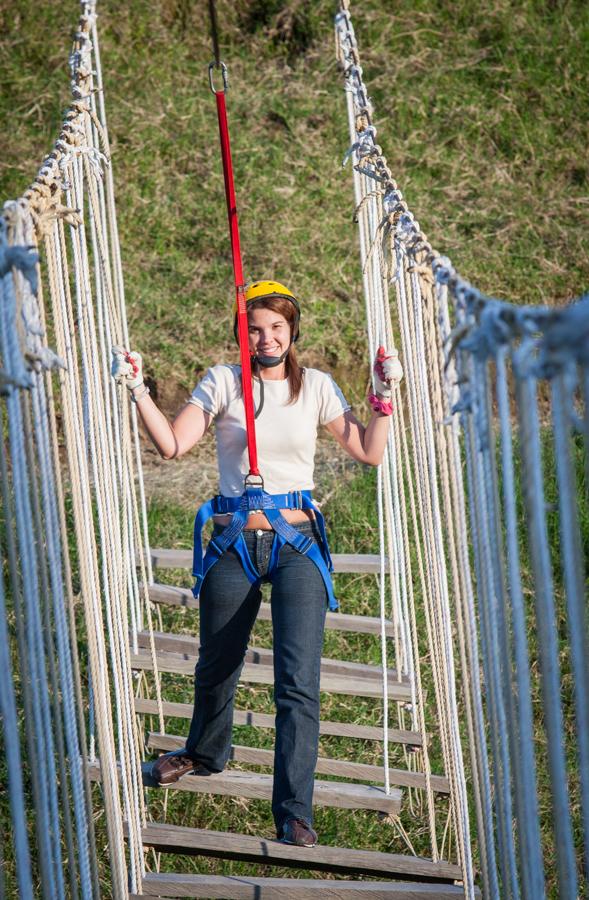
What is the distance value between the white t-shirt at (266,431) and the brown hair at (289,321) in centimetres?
2

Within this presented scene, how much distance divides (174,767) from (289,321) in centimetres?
110

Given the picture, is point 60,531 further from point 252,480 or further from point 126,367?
point 252,480

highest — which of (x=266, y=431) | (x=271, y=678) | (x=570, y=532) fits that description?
(x=266, y=431)

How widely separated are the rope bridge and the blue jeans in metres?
0.11

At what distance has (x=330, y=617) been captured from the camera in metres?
3.39

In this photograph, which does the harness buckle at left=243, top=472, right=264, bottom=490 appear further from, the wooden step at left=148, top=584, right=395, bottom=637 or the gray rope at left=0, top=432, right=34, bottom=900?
the gray rope at left=0, top=432, right=34, bottom=900

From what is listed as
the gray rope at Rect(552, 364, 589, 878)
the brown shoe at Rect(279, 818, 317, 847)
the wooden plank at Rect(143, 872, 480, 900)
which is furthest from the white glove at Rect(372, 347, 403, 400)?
the gray rope at Rect(552, 364, 589, 878)

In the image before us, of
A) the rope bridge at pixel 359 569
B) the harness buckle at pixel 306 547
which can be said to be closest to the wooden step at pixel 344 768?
the rope bridge at pixel 359 569

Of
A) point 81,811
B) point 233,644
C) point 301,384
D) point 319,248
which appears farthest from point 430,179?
point 81,811

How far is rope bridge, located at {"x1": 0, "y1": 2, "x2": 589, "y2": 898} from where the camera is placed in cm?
156

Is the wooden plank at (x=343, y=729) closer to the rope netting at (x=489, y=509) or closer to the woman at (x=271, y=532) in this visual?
the rope netting at (x=489, y=509)

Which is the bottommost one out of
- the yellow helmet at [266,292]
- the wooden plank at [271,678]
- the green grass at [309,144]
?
the wooden plank at [271,678]

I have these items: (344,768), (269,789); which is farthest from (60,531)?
(344,768)

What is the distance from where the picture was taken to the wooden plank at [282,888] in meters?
2.45
